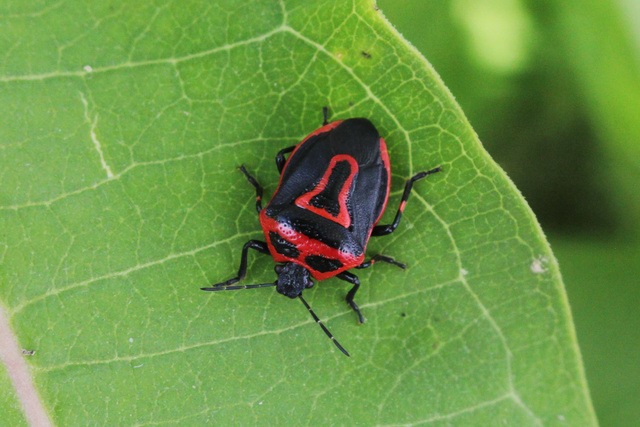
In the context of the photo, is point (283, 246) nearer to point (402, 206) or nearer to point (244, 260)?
point (244, 260)

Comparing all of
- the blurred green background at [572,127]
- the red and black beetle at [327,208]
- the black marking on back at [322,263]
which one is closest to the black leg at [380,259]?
the red and black beetle at [327,208]

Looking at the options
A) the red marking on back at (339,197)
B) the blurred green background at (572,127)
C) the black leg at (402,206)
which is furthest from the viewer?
the blurred green background at (572,127)

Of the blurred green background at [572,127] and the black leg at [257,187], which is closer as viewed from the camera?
the black leg at [257,187]

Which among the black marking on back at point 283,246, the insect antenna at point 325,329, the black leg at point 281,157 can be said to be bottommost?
the insect antenna at point 325,329

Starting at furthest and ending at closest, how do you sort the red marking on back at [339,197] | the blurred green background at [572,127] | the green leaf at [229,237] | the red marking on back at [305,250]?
the blurred green background at [572,127]
the red marking on back at [339,197]
the red marking on back at [305,250]
the green leaf at [229,237]

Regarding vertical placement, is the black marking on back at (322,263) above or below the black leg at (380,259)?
below

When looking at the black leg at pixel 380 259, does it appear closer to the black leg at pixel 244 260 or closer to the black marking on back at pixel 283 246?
the black marking on back at pixel 283 246

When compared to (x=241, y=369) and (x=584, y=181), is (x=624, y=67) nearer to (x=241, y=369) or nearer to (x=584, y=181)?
(x=584, y=181)

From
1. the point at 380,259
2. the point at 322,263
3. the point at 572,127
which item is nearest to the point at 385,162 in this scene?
the point at 380,259

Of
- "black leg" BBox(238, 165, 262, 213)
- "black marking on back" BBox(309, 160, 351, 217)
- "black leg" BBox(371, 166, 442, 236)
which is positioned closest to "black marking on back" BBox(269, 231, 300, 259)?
"black leg" BBox(238, 165, 262, 213)
